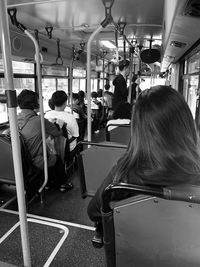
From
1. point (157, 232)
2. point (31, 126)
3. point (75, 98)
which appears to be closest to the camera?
point (157, 232)

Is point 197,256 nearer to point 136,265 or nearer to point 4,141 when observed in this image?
point 136,265

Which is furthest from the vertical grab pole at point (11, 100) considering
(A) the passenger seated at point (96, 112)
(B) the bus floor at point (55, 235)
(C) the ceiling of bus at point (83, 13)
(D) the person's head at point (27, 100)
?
(A) the passenger seated at point (96, 112)

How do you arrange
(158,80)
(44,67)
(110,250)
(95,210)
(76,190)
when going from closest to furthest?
1. (110,250)
2. (95,210)
3. (76,190)
4. (44,67)
5. (158,80)

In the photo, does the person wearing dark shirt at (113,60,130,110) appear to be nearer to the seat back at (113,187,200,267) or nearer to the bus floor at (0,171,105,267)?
the bus floor at (0,171,105,267)

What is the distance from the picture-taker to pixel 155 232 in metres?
0.94

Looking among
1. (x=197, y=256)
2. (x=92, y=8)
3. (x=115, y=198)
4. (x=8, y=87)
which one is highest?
(x=92, y=8)

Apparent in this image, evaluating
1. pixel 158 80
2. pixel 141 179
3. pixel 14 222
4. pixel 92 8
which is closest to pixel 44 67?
pixel 92 8

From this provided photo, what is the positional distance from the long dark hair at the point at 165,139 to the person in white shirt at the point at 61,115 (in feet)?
8.10

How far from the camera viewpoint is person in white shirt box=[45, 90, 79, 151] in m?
3.36

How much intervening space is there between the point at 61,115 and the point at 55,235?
5.91 ft

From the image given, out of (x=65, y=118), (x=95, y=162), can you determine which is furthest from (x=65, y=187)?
(x=95, y=162)

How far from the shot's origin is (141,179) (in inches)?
37.0

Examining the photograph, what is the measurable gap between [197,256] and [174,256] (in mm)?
88

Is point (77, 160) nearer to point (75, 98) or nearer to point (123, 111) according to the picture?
point (123, 111)
